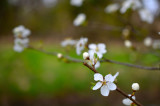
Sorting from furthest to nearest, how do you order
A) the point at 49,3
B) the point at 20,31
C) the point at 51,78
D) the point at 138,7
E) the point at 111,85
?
the point at 49,3
the point at 51,78
the point at 138,7
the point at 20,31
the point at 111,85

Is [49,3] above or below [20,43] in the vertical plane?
above

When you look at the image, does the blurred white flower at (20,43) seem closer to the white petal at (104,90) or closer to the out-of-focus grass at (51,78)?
the white petal at (104,90)

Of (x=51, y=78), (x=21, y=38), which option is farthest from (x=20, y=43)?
(x=51, y=78)

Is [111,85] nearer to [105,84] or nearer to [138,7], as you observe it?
[105,84]

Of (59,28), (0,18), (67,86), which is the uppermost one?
(59,28)

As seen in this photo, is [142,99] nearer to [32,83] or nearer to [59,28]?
[32,83]

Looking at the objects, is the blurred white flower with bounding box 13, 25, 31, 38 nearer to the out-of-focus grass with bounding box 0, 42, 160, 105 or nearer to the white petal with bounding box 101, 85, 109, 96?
the white petal with bounding box 101, 85, 109, 96

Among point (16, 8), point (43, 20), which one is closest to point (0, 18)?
point (16, 8)

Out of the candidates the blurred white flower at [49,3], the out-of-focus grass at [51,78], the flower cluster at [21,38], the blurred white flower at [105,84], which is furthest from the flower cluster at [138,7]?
the blurred white flower at [49,3]

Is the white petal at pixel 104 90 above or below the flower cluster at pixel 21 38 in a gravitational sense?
below

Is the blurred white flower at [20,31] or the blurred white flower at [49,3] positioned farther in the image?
the blurred white flower at [49,3]

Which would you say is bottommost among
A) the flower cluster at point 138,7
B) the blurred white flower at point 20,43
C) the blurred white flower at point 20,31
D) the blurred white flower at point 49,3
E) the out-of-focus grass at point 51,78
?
the blurred white flower at point 20,43
